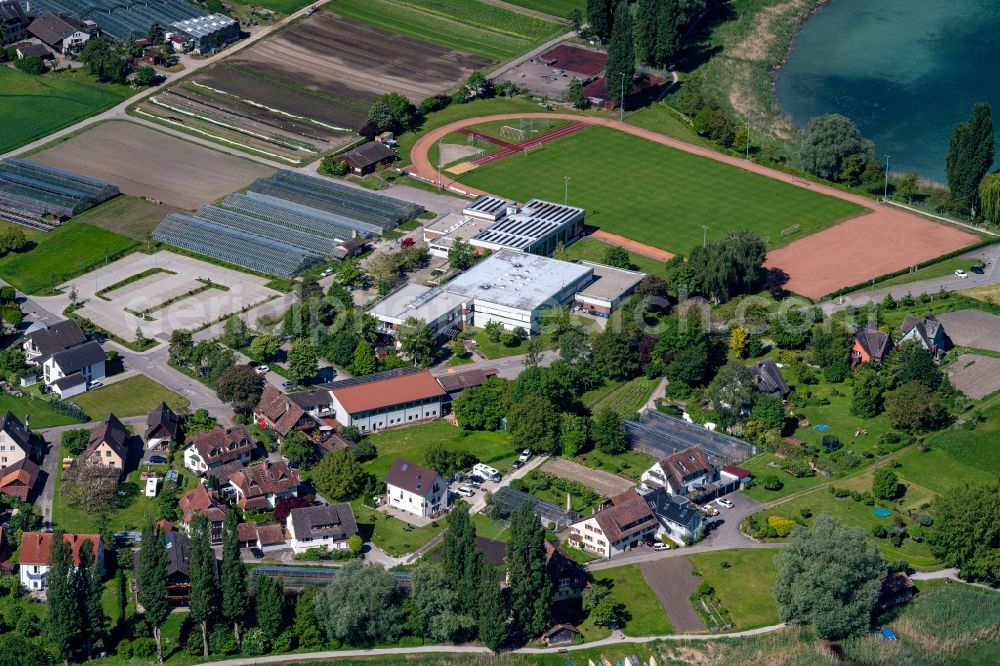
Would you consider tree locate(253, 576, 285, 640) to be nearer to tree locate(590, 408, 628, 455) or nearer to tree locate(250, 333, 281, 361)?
tree locate(590, 408, 628, 455)

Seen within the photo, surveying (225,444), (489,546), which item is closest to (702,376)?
(489,546)

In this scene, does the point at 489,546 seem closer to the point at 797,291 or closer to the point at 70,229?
the point at 797,291

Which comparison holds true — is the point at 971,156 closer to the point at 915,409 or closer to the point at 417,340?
the point at 915,409

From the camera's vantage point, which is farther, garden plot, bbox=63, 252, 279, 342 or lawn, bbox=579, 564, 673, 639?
garden plot, bbox=63, 252, 279, 342

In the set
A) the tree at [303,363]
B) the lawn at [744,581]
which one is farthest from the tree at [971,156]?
the tree at [303,363]

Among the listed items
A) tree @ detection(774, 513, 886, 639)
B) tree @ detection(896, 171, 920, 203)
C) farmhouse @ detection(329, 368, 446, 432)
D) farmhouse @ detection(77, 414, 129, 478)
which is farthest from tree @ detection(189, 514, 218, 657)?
tree @ detection(896, 171, 920, 203)
